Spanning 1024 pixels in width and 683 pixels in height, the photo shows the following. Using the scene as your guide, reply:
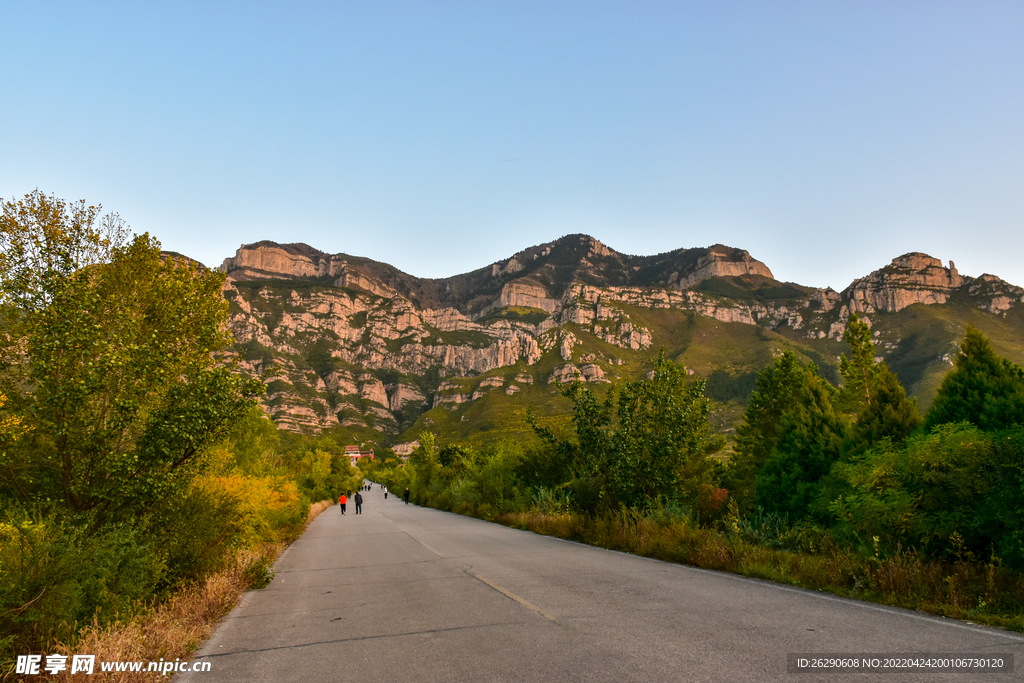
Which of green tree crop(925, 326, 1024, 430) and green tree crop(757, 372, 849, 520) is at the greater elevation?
green tree crop(925, 326, 1024, 430)

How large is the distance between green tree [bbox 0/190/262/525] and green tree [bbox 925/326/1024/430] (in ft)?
41.7

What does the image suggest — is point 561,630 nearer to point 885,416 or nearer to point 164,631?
point 164,631

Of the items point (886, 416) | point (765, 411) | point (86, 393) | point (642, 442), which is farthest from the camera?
point (765, 411)

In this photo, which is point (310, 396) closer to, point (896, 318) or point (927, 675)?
point (927, 675)

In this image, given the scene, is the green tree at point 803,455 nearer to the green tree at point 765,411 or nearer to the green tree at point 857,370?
the green tree at point 765,411

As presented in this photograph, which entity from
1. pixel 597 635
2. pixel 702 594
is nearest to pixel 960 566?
pixel 702 594

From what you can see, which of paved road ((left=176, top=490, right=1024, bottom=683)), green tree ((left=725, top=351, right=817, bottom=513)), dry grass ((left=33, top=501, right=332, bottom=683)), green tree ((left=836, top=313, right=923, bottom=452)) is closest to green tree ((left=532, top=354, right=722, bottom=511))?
green tree ((left=836, top=313, right=923, bottom=452))

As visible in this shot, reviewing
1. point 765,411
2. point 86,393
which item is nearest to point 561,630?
point 86,393

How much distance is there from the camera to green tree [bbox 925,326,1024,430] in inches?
379

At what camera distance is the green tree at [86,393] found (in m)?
7.22

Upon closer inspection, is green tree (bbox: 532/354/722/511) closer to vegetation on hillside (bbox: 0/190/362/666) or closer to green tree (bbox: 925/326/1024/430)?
green tree (bbox: 925/326/1024/430)

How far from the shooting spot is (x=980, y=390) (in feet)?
33.8

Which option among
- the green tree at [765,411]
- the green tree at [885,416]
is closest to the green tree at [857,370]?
the green tree at [765,411]

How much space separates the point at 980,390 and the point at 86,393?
15.0m
